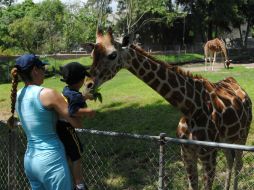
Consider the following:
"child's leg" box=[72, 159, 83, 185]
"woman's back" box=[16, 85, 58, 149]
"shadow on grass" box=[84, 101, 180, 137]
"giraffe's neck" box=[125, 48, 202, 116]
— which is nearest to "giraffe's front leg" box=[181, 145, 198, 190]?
"giraffe's neck" box=[125, 48, 202, 116]

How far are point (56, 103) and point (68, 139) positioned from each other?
0.49m

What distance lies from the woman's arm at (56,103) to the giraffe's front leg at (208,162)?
223cm

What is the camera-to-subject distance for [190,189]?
20.1 ft

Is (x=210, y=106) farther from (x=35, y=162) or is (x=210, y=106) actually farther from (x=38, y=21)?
(x=38, y=21)

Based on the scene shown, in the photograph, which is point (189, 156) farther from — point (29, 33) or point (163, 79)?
point (29, 33)

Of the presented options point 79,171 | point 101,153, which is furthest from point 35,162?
point 101,153

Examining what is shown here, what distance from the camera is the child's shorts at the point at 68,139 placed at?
173 inches

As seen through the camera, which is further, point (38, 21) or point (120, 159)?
point (38, 21)

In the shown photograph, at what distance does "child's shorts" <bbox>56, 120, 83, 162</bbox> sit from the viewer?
173 inches

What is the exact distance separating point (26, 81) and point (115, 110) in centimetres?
831

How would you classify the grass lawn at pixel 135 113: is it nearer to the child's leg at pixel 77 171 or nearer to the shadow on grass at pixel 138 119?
the shadow on grass at pixel 138 119

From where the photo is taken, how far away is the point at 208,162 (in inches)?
233

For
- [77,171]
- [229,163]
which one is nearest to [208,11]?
[229,163]

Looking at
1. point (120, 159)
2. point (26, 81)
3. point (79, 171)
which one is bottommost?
point (120, 159)
